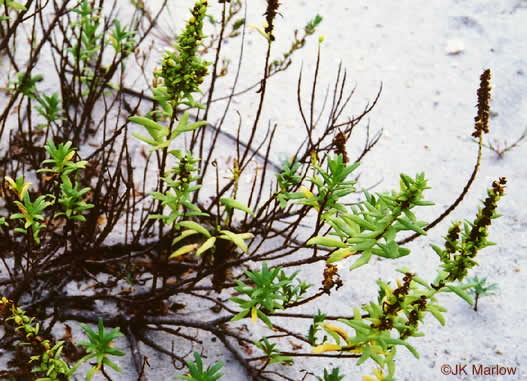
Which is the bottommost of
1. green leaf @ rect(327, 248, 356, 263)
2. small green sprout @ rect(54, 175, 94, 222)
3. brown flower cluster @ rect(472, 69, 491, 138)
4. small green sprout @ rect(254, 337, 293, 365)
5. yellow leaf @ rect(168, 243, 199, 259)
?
small green sprout @ rect(254, 337, 293, 365)

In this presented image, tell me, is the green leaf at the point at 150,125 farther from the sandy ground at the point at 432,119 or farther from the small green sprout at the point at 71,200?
the sandy ground at the point at 432,119

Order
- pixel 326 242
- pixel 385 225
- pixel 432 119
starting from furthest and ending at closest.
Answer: pixel 432 119, pixel 326 242, pixel 385 225

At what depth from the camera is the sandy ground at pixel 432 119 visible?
8.38 feet

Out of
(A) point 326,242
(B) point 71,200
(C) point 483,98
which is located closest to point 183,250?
(B) point 71,200

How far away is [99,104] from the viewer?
12.1 ft

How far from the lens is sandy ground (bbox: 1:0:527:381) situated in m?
2.55

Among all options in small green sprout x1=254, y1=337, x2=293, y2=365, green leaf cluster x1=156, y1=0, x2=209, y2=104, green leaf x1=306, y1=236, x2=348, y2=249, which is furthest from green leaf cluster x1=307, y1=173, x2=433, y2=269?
green leaf cluster x1=156, y1=0, x2=209, y2=104

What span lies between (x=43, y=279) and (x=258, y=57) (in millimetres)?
2488

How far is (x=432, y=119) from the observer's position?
3.84 m

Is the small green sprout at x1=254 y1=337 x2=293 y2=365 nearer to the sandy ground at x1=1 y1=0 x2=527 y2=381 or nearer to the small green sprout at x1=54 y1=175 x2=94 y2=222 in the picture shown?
the sandy ground at x1=1 y1=0 x2=527 y2=381

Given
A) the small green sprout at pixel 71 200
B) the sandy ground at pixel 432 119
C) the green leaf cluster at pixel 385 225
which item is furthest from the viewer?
the sandy ground at pixel 432 119

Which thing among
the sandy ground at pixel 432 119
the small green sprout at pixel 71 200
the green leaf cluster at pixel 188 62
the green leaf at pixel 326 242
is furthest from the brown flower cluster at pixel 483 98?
the small green sprout at pixel 71 200

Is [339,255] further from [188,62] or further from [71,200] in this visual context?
[71,200]

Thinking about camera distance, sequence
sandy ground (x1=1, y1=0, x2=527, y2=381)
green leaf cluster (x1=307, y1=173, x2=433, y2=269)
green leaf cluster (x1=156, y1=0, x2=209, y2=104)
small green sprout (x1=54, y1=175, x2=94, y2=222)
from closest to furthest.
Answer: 1. green leaf cluster (x1=307, y1=173, x2=433, y2=269)
2. green leaf cluster (x1=156, y1=0, x2=209, y2=104)
3. small green sprout (x1=54, y1=175, x2=94, y2=222)
4. sandy ground (x1=1, y1=0, x2=527, y2=381)
